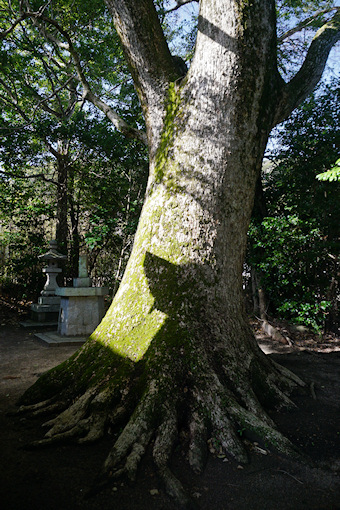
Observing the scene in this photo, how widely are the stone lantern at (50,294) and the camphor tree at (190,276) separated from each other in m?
5.24

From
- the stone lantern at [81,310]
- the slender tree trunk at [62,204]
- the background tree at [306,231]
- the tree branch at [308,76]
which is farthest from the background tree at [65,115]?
the tree branch at [308,76]

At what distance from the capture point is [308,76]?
3.74m

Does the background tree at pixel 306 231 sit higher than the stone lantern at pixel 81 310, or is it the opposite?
the background tree at pixel 306 231

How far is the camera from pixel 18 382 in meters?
3.42

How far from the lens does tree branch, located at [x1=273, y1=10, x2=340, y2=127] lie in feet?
11.4

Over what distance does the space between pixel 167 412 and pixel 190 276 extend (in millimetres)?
1076

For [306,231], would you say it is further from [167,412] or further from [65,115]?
[65,115]

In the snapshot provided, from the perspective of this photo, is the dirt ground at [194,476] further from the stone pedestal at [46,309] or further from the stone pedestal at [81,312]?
the stone pedestal at [46,309]

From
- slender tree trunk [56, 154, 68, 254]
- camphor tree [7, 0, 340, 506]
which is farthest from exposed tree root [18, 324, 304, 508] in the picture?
slender tree trunk [56, 154, 68, 254]

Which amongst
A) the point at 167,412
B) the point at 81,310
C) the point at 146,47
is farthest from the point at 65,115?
the point at 167,412

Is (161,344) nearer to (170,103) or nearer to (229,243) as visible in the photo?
(229,243)

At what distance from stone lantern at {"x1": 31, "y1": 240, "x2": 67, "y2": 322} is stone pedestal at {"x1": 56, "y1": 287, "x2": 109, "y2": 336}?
1799 millimetres

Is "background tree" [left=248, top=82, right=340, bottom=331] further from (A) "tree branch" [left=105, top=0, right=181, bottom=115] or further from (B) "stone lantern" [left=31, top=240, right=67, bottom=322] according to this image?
(B) "stone lantern" [left=31, top=240, right=67, bottom=322]

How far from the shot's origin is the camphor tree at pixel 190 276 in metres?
2.17
